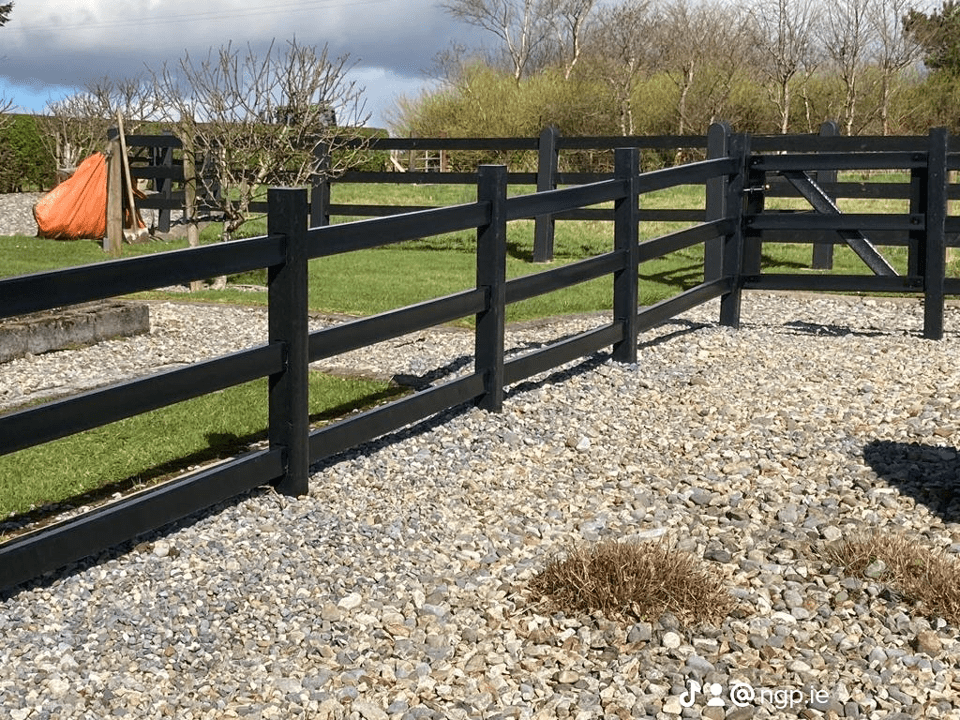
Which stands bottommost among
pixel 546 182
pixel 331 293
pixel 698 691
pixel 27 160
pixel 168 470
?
pixel 698 691

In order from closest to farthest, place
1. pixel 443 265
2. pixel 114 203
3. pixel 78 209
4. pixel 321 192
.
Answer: pixel 443 265
pixel 114 203
pixel 321 192
pixel 78 209

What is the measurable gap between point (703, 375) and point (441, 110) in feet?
101

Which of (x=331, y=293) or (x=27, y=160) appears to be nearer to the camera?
(x=331, y=293)

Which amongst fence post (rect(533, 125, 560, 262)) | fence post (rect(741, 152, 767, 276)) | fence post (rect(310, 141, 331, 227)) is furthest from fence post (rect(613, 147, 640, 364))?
fence post (rect(310, 141, 331, 227))

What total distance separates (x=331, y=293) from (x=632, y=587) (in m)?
8.38

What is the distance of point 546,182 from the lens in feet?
52.5

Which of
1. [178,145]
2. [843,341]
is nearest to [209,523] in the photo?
[843,341]

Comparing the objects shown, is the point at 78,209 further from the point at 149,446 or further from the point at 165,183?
the point at 149,446

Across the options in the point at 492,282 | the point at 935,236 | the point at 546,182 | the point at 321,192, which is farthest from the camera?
the point at 321,192

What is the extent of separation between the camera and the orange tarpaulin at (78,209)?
1900 cm

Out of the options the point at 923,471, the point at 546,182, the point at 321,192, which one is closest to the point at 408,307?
the point at 923,471

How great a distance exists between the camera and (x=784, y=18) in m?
42.0

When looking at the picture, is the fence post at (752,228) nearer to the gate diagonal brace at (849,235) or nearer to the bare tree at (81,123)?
the gate diagonal brace at (849,235)

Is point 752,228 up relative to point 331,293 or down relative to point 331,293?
up
